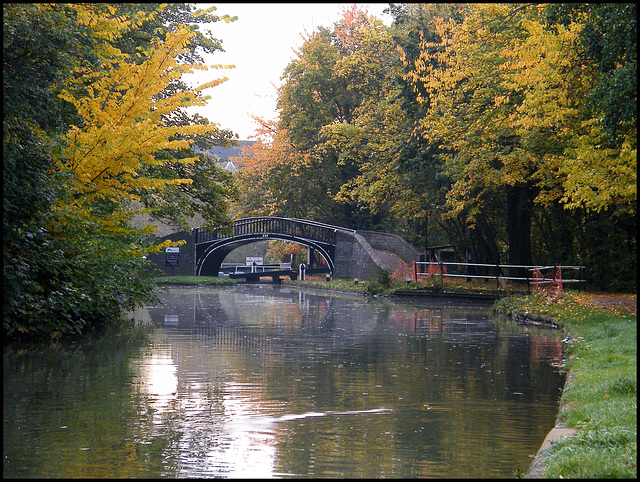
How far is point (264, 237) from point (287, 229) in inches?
61.8

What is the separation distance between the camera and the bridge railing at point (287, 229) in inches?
1909

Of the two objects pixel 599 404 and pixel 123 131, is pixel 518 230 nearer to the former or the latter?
pixel 123 131

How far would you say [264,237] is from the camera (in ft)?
167

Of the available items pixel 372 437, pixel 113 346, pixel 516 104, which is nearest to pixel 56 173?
pixel 113 346

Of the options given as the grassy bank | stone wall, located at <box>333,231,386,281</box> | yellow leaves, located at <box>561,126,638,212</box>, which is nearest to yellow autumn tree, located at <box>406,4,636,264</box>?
yellow leaves, located at <box>561,126,638,212</box>

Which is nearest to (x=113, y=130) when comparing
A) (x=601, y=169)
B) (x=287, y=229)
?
(x=601, y=169)

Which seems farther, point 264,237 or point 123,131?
point 264,237

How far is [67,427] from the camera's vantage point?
7.80 m

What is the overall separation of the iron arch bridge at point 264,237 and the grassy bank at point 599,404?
32.5m

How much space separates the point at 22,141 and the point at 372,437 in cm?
695

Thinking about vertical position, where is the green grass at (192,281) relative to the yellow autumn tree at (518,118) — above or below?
below

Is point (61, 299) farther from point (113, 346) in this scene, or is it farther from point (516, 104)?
point (516, 104)

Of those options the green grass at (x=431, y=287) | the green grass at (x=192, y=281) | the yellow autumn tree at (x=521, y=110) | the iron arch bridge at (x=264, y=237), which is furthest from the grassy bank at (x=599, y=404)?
the green grass at (x=192, y=281)

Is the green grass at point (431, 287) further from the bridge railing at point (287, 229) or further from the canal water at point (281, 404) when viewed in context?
the canal water at point (281, 404)
